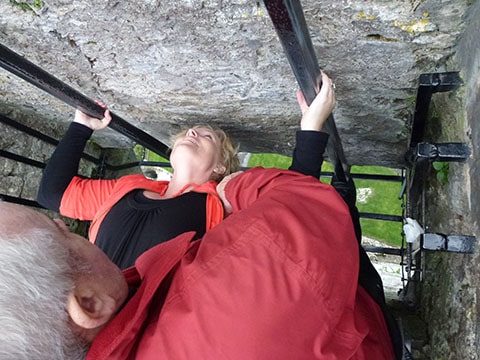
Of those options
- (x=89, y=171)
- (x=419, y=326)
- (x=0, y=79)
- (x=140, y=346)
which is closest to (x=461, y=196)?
(x=419, y=326)

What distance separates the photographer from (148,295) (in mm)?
739

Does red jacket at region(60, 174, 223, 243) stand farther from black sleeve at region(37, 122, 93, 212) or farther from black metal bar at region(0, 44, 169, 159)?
black metal bar at region(0, 44, 169, 159)

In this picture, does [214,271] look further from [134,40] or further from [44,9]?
[44,9]

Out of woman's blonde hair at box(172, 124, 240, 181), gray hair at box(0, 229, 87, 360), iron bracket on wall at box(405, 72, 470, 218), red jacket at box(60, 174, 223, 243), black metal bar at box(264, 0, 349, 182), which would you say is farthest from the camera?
woman's blonde hair at box(172, 124, 240, 181)

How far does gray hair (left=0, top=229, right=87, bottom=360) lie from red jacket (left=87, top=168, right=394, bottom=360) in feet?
0.21

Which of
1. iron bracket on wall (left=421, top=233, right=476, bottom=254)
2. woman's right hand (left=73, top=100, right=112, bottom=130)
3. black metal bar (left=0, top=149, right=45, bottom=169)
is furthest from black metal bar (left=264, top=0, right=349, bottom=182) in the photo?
black metal bar (left=0, top=149, right=45, bottom=169)

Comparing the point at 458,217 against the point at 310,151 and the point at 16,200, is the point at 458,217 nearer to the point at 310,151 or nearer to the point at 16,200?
the point at 310,151

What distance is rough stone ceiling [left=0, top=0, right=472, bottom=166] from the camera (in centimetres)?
107

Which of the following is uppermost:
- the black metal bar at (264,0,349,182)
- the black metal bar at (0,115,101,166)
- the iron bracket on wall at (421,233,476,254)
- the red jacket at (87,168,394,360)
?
the black metal bar at (264,0,349,182)

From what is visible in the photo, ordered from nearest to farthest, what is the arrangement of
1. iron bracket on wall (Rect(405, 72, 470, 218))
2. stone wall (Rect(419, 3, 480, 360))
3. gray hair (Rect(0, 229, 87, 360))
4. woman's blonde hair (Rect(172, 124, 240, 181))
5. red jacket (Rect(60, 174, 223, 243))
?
gray hair (Rect(0, 229, 87, 360))
stone wall (Rect(419, 3, 480, 360))
iron bracket on wall (Rect(405, 72, 470, 218))
red jacket (Rect(60, 174, 223, 243))
woman's blonde hair (Rect(172, 124, 240, 181))

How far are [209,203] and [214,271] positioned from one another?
2.28 feet

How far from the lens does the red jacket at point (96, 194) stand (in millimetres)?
1549

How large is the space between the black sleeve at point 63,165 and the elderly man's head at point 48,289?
0.98m

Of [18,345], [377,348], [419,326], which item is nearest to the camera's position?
[18,345]
